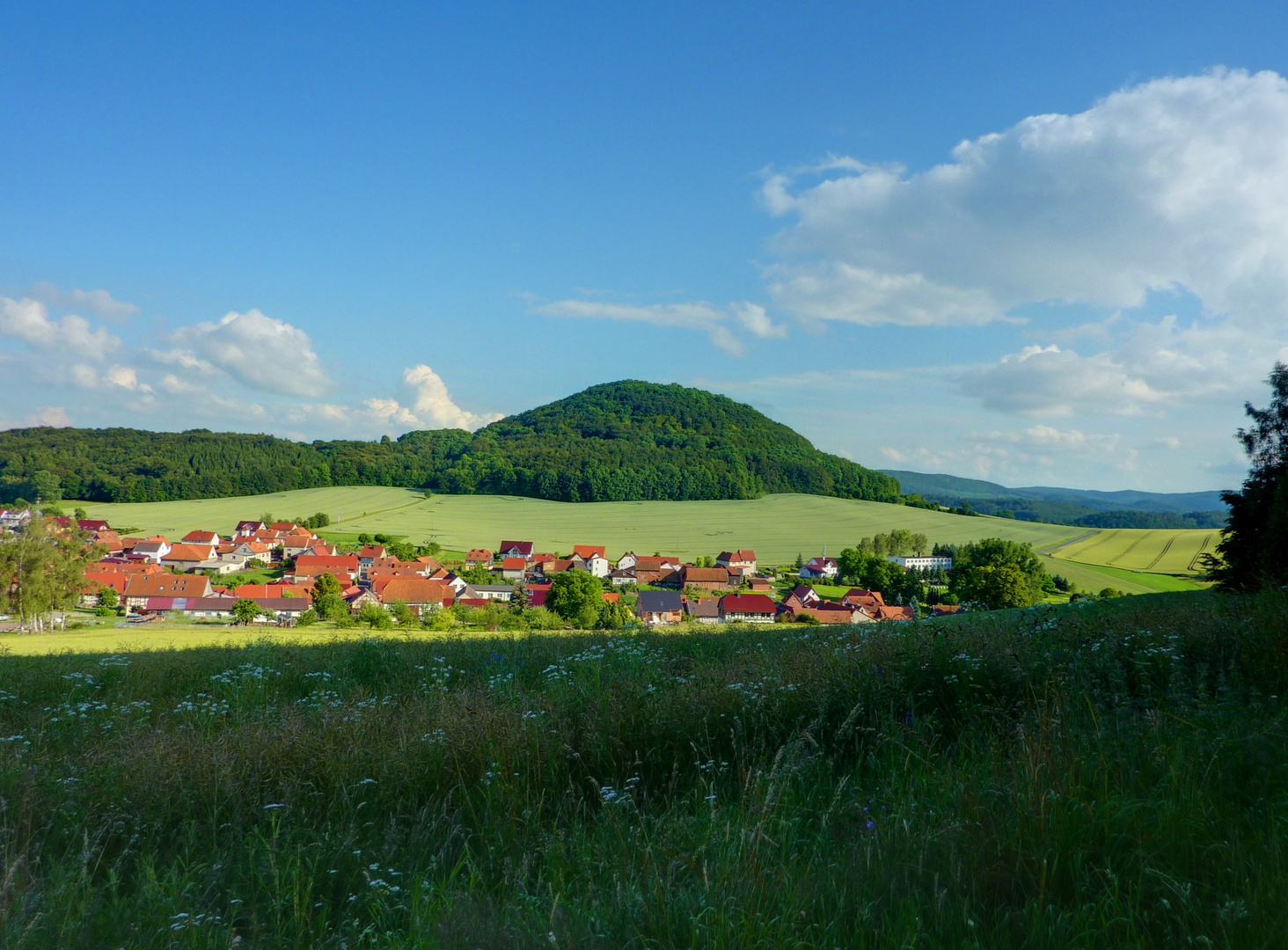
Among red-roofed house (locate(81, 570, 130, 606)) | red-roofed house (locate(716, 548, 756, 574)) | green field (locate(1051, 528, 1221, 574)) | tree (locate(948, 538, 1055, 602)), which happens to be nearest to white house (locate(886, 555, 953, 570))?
tree (locate(948, 538, 1055, 602))

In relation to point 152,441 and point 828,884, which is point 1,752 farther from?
point 152,441

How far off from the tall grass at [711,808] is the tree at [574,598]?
38874 millimetres

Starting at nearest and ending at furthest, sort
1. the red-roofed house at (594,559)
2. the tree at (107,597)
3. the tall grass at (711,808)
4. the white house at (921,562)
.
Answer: the tall grass at (711,808) < the tree at (107,597) < the white house at (921,562) < the red-roofed house at (594,559)

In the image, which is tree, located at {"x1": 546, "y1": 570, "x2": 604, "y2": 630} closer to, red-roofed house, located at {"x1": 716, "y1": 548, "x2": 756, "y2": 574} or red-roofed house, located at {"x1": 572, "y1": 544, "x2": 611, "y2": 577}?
red-roofed house, located at {"x1": 716, "y1": 548, "x2": 756, "y2": 574}

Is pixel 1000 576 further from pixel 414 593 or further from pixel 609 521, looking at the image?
pixel 609 521

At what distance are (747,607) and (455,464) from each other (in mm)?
90447

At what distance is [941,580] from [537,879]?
7198cm

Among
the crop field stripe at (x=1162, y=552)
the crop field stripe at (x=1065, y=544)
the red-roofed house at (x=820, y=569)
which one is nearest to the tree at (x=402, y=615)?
the red-roofed house at (x=820, y=569)

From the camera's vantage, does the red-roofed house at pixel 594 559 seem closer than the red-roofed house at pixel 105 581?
No

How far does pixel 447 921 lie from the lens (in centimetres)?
227

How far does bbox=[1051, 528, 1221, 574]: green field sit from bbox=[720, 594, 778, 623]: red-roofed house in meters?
37.0

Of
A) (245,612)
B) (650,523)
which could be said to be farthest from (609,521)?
(245,612)

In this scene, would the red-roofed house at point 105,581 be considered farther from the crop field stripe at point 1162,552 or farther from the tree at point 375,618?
the crop field stripe at point 1162,552

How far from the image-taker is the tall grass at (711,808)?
2.20m
